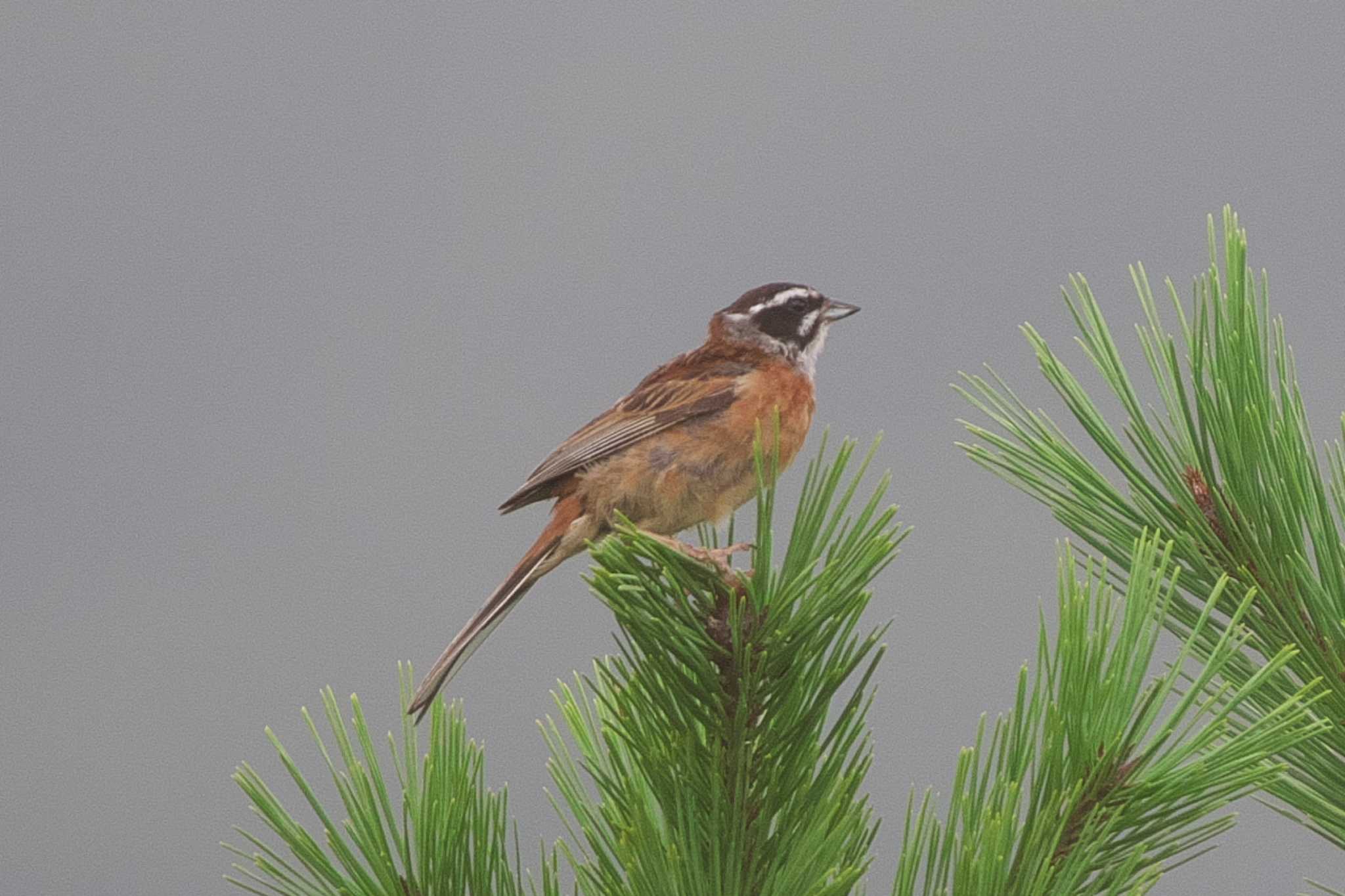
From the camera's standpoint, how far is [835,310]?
183 inches

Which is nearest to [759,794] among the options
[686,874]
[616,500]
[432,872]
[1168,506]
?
[686,874]

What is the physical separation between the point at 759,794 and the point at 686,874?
0.17m

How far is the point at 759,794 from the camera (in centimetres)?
229

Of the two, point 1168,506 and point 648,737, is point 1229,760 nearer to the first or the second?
point 1168,506

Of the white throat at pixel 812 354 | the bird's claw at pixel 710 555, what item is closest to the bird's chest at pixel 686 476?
the white throat at pixel 812 354

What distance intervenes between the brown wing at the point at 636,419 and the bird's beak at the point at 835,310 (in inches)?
20.5

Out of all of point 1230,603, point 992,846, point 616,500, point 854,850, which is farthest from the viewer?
point 616,500

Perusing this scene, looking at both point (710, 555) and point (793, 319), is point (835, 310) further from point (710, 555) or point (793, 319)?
point (710, 555)

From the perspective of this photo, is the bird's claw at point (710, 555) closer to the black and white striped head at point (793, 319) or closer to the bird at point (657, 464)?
the bird at point (657, 464)

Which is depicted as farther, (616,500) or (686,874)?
(616,500)

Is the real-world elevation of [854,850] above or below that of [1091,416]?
below

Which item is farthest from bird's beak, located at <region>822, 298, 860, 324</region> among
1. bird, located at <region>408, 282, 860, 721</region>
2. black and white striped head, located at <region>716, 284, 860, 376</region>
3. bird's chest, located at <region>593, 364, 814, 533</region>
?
bird's chest, located at <region>593, 364, 814, 533</region>

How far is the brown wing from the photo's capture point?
389 cm

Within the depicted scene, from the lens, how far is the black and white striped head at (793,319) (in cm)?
459
